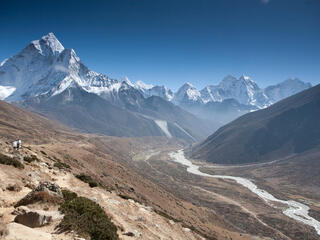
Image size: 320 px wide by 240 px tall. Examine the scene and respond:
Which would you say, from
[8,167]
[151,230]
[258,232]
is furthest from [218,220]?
[8,167]

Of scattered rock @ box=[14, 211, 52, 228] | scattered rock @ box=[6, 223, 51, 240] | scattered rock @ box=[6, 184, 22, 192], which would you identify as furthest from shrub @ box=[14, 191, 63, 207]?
scattered rock @ box=[6, 223, 51, 240]

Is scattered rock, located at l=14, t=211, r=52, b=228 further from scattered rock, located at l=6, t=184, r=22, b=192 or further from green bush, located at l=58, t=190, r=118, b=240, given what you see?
scattered rock, located at l=6, t=184, r=22, b=192

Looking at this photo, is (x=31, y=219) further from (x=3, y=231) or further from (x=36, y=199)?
(x=36, y=199)

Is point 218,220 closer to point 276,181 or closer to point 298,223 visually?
point 298,223

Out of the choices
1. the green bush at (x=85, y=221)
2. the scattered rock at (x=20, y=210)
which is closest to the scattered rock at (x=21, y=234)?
the green bush at (x=85, y=221)

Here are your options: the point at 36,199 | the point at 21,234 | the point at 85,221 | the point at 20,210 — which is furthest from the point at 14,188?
the point at 21,234

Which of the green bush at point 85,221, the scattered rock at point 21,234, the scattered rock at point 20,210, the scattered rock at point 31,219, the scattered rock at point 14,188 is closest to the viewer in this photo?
the scattered rock at point 21,234

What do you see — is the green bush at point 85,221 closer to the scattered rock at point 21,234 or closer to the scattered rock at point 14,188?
the scattered rock at point 21,234
